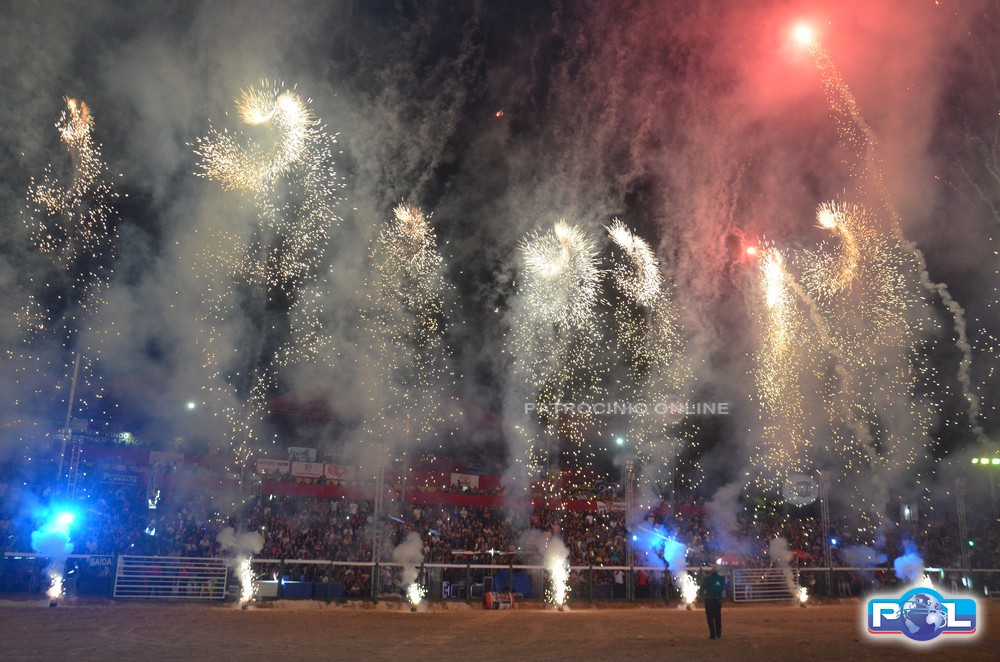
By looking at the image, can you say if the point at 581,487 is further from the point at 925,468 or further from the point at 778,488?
the point at 925,468

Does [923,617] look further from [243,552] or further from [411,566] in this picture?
[243,552]

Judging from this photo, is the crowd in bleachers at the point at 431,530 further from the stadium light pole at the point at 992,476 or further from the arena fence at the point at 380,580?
the stadium light pole at the point at 992,476

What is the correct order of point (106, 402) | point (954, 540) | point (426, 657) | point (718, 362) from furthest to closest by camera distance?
point (718, 362)
point (954, 540)
point (106, 402)
point (426, 657)

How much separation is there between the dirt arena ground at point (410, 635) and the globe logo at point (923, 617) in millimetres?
272

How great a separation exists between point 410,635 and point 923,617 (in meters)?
7.91

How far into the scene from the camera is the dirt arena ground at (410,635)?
920cm

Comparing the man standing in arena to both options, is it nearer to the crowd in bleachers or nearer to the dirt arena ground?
the dirt arena ground

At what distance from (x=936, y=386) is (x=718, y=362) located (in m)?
9.52

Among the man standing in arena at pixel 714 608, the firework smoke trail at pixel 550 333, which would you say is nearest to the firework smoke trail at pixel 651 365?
the firework smoke trail at pixel 550 333

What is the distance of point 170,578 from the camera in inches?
576

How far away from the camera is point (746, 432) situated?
34938 mm

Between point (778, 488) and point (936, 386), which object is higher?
point (936, 386)

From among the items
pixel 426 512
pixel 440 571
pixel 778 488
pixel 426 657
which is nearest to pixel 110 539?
pixel 440 571

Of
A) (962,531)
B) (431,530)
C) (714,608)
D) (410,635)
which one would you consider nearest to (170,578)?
(410,635)
